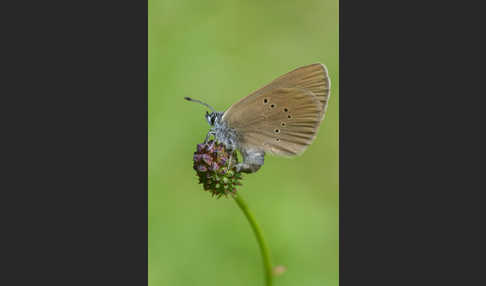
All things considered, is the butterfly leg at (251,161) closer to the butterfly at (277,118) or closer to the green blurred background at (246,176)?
the butterfly at (277,118)

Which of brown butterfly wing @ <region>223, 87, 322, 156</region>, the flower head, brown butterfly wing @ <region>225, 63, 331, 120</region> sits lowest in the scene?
the flower head

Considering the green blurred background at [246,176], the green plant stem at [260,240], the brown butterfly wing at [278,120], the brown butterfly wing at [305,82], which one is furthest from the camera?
the green blurred background at [246,176]

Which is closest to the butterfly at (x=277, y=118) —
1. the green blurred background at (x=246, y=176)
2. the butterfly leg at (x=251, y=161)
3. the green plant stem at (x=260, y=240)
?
the butterfly leg at (x=251, y=161)

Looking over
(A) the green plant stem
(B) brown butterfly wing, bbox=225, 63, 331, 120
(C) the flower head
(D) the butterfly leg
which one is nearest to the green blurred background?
(A) the green plant stem

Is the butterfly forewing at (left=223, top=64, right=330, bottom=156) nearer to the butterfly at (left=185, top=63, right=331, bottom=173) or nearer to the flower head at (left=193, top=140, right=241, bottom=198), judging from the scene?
the butterfly at (left=185, top=63, right=331, bottom=173)

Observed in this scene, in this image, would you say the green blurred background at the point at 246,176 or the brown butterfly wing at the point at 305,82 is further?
the green blurred background at the point at 246,176

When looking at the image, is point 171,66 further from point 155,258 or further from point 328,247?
point 328,247
